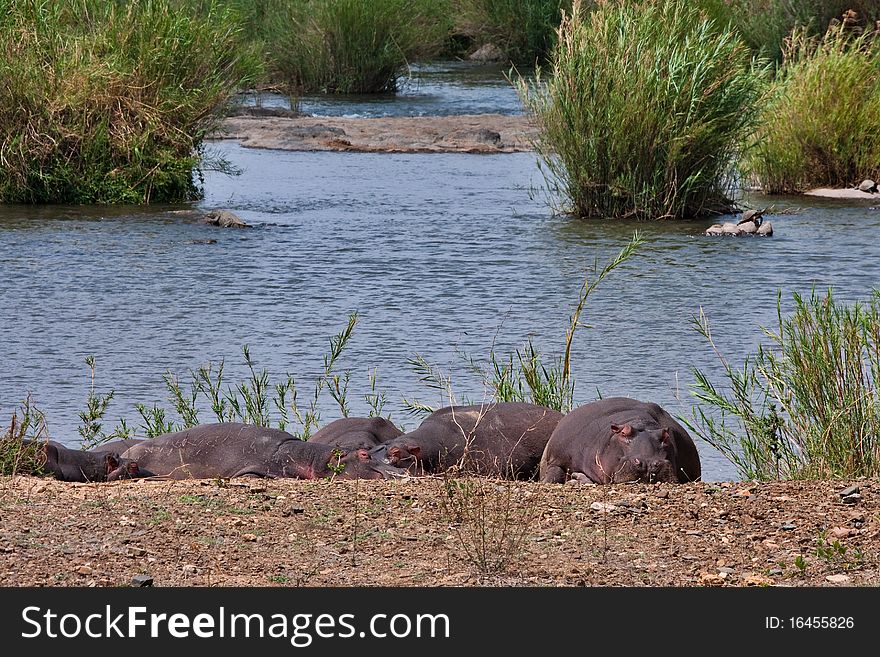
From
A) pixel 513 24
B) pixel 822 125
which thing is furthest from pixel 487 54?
pixel 822 125

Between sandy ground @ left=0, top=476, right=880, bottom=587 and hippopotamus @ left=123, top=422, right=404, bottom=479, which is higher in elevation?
sandy ground @ left=0, top=476, right=880, bottom=587

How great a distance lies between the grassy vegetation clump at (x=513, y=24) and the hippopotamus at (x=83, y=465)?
Result: 1122 inches

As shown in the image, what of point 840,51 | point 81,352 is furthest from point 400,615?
point 840,51

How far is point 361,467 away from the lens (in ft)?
21.5

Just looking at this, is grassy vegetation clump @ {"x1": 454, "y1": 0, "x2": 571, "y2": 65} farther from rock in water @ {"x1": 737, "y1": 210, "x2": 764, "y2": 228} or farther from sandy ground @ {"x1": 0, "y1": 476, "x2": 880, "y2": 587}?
sandy ground @ {"x1": 0, "y1": 476, "x2": 880, "y2": 587}

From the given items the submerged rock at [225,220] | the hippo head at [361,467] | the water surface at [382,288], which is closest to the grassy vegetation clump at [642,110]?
the water surface at [382,288]

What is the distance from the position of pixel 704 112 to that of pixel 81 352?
882 cm

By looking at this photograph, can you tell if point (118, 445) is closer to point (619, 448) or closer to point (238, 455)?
point (238, 455)

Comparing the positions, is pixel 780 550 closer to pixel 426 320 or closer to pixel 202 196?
pixel 426 320

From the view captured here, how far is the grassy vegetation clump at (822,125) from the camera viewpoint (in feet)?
59.3

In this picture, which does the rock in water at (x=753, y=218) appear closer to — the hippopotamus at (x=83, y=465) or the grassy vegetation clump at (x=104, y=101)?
the grassy vegetation clump at (x=104, y=101)

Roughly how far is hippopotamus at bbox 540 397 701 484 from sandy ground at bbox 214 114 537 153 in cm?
1685

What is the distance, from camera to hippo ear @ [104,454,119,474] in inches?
267

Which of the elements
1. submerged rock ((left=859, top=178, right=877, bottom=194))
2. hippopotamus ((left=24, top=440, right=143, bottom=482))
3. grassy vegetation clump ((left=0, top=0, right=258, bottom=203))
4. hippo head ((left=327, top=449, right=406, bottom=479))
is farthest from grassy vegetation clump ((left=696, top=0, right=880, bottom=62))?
hippopotamus ((left=24, top=440, right=143, bottom=482))
